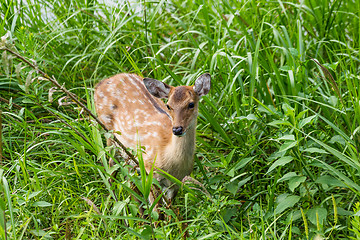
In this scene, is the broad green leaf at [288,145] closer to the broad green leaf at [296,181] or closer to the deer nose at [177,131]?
the broad green leaf at [296,181]

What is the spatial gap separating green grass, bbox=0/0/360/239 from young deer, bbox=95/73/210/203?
161 mm

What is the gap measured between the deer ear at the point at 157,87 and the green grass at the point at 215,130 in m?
0.26

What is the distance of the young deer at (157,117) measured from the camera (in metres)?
3.62

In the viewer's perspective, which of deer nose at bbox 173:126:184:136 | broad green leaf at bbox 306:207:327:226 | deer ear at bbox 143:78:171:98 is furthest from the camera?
deer ear at bbox 143:78:171:98

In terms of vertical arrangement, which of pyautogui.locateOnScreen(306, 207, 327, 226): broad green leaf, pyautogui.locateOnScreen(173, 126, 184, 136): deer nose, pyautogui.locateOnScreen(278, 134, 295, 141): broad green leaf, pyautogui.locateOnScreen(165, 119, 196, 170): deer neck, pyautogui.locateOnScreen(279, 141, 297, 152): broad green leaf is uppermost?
pyautogui.locateOnScreen(278, 134, 295, 141): broad green leaf

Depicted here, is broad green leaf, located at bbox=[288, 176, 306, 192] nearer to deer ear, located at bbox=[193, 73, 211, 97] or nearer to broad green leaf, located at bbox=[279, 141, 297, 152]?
broad green leaf, located at bbox=[279, 141, 297, 152]

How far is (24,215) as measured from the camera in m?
3.28

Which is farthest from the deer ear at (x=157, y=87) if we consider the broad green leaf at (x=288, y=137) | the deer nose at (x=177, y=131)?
the broad green leaf at (x=288, y=137)

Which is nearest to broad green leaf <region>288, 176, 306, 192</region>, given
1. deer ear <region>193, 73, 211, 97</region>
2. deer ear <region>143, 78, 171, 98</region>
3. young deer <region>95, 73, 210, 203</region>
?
young deer <region>95, 73, 210, 203</region>

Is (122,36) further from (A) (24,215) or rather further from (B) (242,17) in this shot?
(A) (24,215)

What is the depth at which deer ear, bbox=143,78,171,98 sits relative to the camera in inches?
147

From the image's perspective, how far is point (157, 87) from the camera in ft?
12.4

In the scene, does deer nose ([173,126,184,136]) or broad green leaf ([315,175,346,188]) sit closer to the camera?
broad green leaf ([315,175,346,188])

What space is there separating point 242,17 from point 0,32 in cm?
196
